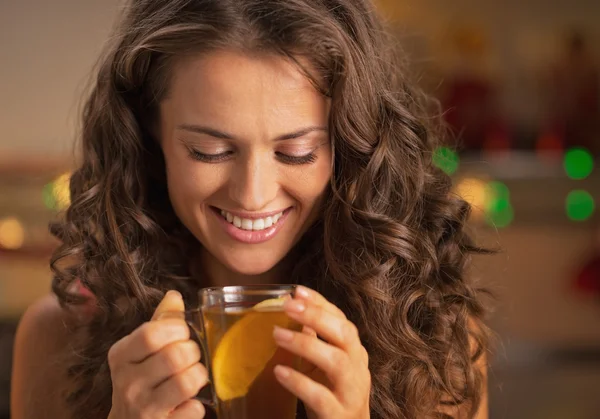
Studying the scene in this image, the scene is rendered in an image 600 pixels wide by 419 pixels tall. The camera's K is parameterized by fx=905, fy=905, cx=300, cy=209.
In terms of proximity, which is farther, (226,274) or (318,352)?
(226,274)

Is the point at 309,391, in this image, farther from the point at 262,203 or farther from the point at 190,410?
the point at 262,203

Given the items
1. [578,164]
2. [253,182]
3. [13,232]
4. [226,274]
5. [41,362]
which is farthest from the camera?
[13,232]

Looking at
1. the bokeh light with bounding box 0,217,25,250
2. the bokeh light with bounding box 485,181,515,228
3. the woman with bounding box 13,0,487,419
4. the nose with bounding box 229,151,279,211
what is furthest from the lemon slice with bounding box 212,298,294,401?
the bokeh light with bounding box 0,217,25,250

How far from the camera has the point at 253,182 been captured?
4.44 feet

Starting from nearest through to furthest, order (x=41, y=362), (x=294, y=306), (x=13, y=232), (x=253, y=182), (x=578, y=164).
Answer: (x=294, y=306), (x=253, y=182), (x=41, y=362), (x=578, y=164), (x=13, y=232)

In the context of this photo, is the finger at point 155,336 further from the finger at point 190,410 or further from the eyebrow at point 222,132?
the eyebrow at point 222,132

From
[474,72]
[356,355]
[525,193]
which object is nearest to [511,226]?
[525,193]

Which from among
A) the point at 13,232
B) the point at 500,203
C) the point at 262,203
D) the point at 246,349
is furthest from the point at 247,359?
the point at 13,232

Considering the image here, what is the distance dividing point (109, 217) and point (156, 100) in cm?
24

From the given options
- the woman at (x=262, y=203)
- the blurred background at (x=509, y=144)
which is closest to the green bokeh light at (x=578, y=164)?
the blurred background at (x=509, y=144)

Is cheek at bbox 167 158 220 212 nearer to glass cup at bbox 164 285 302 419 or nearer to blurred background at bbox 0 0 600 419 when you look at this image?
glass cup at bbox 164 285 302 419

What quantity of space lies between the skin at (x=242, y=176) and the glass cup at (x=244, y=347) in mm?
32

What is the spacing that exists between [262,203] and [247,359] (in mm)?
326

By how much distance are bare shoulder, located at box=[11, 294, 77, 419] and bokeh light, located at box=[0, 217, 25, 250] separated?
238 cm
